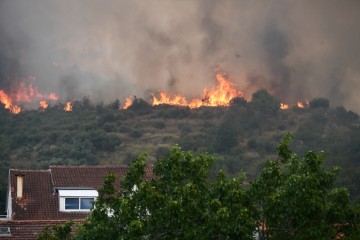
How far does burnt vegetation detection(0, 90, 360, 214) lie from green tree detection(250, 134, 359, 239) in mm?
91390

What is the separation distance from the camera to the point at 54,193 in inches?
2995

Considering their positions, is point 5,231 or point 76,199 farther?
point 76,199

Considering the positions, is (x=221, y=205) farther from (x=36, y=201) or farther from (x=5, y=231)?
(x=36, y=201)

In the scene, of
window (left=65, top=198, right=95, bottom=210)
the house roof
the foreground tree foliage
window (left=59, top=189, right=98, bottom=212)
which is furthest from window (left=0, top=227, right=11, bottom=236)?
the foreground tree foliage

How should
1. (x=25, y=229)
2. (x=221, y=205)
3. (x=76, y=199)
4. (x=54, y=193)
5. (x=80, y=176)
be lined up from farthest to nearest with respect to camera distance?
(x=80, y=176), (x=54, y=193), (x=76, y=199), (x=25, y=229), (x=221, y=205)

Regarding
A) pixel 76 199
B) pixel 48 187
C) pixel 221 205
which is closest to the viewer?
pixel 221 205

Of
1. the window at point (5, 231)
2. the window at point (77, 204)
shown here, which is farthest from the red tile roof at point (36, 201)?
the window at point (5, 231)

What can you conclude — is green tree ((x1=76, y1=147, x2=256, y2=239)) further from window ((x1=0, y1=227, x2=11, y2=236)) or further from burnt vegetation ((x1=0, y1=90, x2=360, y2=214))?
burnt vegetation ((x1=0, y1=90, x2=360, y2=214))

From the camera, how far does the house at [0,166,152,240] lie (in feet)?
242

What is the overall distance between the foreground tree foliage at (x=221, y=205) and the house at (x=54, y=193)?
1089 inches

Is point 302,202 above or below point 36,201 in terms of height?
below

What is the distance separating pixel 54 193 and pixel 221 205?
1346 inches

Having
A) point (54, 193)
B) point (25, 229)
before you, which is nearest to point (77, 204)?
point (54, 193)

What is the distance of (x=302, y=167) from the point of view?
45094 mm
